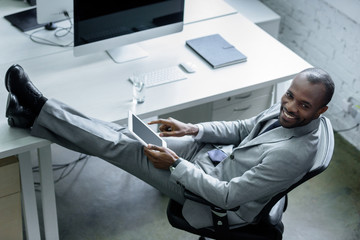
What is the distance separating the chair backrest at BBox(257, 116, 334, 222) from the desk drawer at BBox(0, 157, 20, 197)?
1.07 metres

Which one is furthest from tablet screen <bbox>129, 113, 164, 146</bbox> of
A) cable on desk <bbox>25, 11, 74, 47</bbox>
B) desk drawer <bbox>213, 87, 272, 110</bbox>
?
cable on desk <bbox>25, 11, 74, 47</bbox>

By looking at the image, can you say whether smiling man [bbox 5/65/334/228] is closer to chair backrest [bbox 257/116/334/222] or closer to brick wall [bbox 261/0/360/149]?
chair backrest [bbox 257/116/334/222]

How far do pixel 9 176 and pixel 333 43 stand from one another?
2212mm

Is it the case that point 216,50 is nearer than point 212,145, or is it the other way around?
point 212,145

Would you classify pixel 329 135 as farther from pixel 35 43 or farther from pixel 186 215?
pixel 35 43

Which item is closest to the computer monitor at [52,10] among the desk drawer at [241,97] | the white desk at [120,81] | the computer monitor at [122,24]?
the white desk at [120,81]

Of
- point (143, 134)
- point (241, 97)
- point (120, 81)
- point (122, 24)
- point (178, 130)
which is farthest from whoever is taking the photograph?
point (241, 97)

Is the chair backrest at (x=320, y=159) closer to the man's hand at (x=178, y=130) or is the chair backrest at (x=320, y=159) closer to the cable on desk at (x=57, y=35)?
the man's hand at (x=178, y=130)

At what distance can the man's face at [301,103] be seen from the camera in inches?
89.0

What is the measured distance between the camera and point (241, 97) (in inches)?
124

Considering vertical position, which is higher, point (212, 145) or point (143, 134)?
point (143, 134)

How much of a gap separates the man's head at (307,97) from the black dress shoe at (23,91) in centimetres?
103

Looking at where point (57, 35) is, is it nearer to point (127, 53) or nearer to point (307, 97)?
point (127, 53)

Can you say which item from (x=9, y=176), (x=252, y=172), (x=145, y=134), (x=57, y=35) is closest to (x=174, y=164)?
(x=145, y=134)
